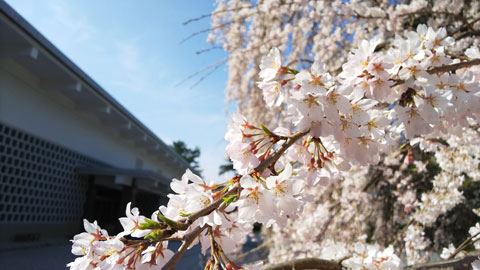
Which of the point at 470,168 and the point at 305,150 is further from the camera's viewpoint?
the point at 470,168

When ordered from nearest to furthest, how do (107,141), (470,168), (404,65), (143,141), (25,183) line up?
1. (404,65)
2. (470,168)
3. (25,183)
4. (107,141)
5. (143,141)

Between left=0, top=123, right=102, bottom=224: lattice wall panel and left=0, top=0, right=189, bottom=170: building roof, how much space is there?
3.04 ft

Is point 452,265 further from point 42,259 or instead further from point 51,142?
point 51,142

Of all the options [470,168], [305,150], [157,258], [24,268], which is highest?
[470,168]

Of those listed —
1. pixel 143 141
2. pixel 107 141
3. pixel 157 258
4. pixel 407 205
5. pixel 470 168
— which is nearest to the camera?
pixel 157 258

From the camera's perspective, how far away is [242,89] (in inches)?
208

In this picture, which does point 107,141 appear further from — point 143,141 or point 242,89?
point 242,89

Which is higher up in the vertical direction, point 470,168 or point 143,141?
point 143,141

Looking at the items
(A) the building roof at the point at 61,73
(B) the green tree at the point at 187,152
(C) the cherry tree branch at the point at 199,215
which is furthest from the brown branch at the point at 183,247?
(B) the green tree at the point at 187,152

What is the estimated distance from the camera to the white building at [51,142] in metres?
4.45

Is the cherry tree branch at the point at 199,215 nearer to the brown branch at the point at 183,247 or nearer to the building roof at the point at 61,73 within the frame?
the brown branch at the point at 183,247

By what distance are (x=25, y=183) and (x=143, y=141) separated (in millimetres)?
3442

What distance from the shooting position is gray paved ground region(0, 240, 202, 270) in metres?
3.56

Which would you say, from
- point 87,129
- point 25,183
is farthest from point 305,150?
point 87,129
